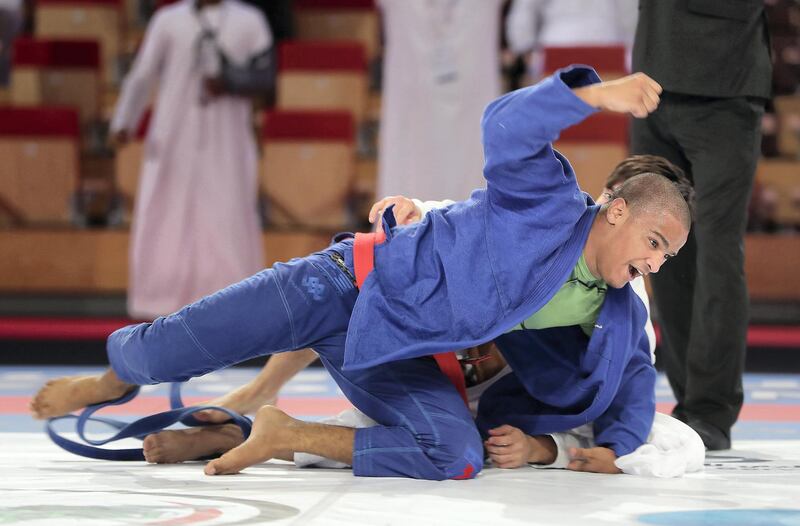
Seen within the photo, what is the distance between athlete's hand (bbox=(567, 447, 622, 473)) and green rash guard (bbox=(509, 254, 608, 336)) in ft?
0.92

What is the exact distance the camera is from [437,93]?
6.02 m

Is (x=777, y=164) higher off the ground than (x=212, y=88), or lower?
lower

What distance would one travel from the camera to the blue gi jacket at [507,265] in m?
2.36

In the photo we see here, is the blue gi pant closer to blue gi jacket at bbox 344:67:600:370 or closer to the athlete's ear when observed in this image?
blue gi jacket at bbox 344:67:600:370

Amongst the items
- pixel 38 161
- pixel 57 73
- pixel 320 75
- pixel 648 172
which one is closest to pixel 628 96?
pixel 648 172

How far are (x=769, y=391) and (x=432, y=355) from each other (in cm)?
199

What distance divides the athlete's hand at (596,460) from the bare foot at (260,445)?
0.63m

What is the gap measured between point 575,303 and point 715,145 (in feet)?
2.75

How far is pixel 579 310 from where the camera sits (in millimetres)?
2621

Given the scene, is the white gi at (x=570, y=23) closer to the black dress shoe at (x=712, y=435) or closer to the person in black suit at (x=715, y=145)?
the person in black suit at (x=715, y=145)

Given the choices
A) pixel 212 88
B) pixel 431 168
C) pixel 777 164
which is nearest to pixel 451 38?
pixel 431 168

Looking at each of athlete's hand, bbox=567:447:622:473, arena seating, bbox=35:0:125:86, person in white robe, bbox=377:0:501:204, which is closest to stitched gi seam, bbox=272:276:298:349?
athlete's hand, bbox=567:447:622:473

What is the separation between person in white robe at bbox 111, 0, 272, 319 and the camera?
20.2 feet

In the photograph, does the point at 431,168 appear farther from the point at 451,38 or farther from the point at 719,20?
the point at 719,20
